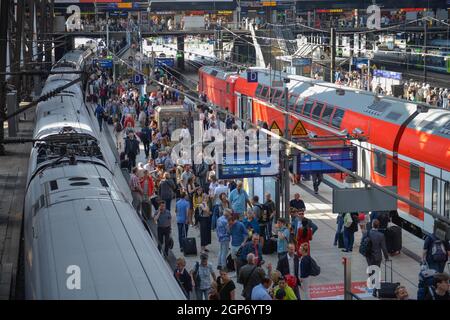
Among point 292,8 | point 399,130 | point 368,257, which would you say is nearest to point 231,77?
point 399,130

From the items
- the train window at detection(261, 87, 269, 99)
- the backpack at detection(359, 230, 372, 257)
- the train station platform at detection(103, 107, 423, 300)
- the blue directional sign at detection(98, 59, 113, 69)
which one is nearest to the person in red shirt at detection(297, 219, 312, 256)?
the train station platform at detection(103, 107, 423, 300)

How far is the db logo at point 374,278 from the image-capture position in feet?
45.9

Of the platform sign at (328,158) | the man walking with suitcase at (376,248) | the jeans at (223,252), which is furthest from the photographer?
the platform sign at (328,158)

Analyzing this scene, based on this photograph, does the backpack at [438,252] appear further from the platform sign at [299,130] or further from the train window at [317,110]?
the train window at [317,110]

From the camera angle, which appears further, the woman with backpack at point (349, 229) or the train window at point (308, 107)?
the train window at point (308, 107)

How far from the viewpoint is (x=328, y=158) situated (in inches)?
801

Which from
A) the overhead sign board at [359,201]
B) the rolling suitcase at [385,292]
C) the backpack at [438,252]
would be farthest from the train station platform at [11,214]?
the backpack at [438,252]

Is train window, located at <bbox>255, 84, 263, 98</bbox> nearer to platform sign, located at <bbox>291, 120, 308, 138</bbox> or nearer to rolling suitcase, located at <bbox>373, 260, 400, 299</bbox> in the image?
platform sign, located at <bbox>291, 120, 308, 138</bbox>

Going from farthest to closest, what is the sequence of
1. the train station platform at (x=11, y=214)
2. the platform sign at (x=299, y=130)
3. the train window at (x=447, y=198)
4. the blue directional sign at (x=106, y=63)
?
the blue directional sign at (x=106, y=63) → the platform sign at (x=299, y=130) → the train window at (x=447, y=198) → the train station platform at (x=11, y=214)

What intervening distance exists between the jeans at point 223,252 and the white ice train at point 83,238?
2.79m

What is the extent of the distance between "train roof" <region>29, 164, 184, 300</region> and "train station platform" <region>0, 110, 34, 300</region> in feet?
3.18

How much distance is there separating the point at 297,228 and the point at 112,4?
70.0 metres
